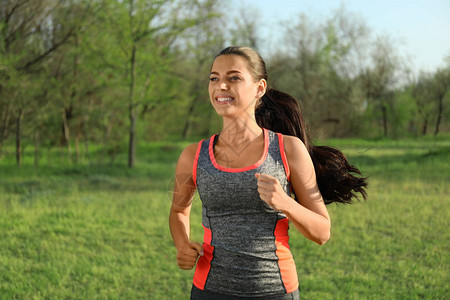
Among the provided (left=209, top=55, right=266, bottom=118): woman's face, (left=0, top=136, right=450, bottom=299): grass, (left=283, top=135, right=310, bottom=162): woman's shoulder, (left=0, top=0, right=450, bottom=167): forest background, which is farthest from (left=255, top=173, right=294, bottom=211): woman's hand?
(left=0, top=0, right=450, bottom=167): forest background

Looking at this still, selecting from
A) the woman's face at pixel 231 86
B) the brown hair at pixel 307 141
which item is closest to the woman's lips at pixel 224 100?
the woman's face at pixel 231 86

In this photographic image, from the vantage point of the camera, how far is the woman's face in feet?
6.13

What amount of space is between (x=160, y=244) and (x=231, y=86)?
16.9ft

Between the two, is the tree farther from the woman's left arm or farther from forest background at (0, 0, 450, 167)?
the woman's left arm

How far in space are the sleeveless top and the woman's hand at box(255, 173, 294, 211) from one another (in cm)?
14

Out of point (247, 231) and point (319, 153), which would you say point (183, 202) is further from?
point (319, 153)

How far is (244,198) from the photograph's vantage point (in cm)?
178

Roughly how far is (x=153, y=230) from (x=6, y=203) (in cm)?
352

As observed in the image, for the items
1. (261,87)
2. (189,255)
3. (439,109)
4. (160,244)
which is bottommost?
(160,244)

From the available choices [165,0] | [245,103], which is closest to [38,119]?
[165,0]

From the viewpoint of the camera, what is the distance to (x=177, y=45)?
790 inches

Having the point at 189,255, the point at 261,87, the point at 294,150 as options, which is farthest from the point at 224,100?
the point at 189,255

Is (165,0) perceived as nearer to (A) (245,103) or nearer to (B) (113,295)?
(B) (113,295)

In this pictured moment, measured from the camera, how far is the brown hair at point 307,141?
2051 millimetres
